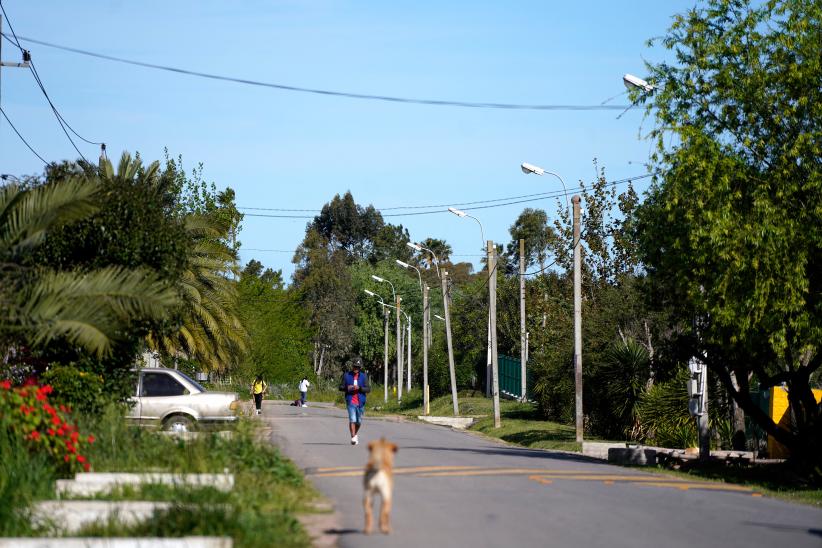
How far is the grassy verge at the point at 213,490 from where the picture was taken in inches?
415

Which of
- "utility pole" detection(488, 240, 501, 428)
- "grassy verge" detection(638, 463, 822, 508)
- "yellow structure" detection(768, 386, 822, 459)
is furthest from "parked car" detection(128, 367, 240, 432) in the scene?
"utility pole" detection(488, 240, 501, 428)

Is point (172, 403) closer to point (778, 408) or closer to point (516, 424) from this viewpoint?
point (778, 408)

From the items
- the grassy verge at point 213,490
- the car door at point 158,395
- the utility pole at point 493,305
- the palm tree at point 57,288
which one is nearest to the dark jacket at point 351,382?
the car door at point 158,395

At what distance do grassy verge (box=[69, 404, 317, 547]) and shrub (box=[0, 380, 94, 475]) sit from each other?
543 millimetres

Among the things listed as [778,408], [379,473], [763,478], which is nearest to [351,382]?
[763,478]

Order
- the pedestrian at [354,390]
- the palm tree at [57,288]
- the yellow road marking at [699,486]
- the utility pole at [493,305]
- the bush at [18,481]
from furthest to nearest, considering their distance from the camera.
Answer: the utility pole at [493,305] < the pedestrian at [354,390] < the palm tree at [57,288] < the yellow road marking at [699,486] < the bush at [18,481]

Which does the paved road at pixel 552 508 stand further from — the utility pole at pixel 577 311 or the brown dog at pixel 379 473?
the utility pole at pixel 577 311

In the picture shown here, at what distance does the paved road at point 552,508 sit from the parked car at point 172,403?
4.39m

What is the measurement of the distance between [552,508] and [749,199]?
9.69 m

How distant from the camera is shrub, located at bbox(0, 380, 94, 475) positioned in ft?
45.6

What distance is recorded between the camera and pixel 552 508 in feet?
43.5

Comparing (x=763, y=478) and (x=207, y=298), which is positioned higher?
(x=207, y=298)

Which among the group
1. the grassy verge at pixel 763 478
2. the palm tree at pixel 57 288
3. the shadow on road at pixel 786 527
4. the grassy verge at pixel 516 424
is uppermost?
the palm tree at pixel 57 288

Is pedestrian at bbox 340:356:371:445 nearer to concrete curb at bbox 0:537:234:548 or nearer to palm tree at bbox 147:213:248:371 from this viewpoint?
palm tree at bbox 147:213:248:371
